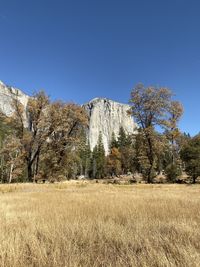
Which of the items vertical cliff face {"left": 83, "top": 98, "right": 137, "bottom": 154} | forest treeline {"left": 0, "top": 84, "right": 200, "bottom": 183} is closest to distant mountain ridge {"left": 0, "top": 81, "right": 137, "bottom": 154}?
vertical cliff face {"left": 83, "top": 98, "right": 137, "bottom": 154}

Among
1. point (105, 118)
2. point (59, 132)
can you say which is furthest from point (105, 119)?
point (59, 132)

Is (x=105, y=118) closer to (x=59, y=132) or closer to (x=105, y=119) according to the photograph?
(x=105, y=119)

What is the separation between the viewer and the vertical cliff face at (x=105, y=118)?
427 ft

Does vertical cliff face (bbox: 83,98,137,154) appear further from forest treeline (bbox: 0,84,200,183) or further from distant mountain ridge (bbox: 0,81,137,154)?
forest treeline (bbox: 0,84,200,183)

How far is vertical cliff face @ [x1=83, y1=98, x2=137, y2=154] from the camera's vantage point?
13000 centimetres

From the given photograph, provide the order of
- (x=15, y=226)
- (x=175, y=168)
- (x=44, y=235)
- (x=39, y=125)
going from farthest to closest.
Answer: (x=175, y=168) → (x=39, y=125) → (x=15, y=226) → (x=44, y=235)

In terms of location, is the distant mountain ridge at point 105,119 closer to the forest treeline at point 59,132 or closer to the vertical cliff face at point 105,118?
the vertical cliff face at point 105,118

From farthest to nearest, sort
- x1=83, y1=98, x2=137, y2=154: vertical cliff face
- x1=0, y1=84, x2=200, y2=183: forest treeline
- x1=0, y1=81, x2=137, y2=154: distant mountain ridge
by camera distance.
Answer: x1=83, y1=98, x2=137, y2=154: vertical cliff face → x1=0, y1=81, x2=137, y2=154: distant mountain ridge → x1=0, y1=84, x2=200, y2=183: forest treeline

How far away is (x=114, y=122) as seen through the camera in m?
137

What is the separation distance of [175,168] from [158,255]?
100 ft

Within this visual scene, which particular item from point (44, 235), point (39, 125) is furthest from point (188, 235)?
point (39, 125)

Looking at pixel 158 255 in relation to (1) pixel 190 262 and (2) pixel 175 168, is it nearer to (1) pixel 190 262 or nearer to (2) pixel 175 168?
(1) pixel 190 262

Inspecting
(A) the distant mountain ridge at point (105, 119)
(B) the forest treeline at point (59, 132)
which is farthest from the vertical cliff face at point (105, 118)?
(B) the forest treeline at point (59, 132)

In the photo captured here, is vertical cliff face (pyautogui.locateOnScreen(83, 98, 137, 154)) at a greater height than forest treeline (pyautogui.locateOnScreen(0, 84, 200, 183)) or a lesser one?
greater
